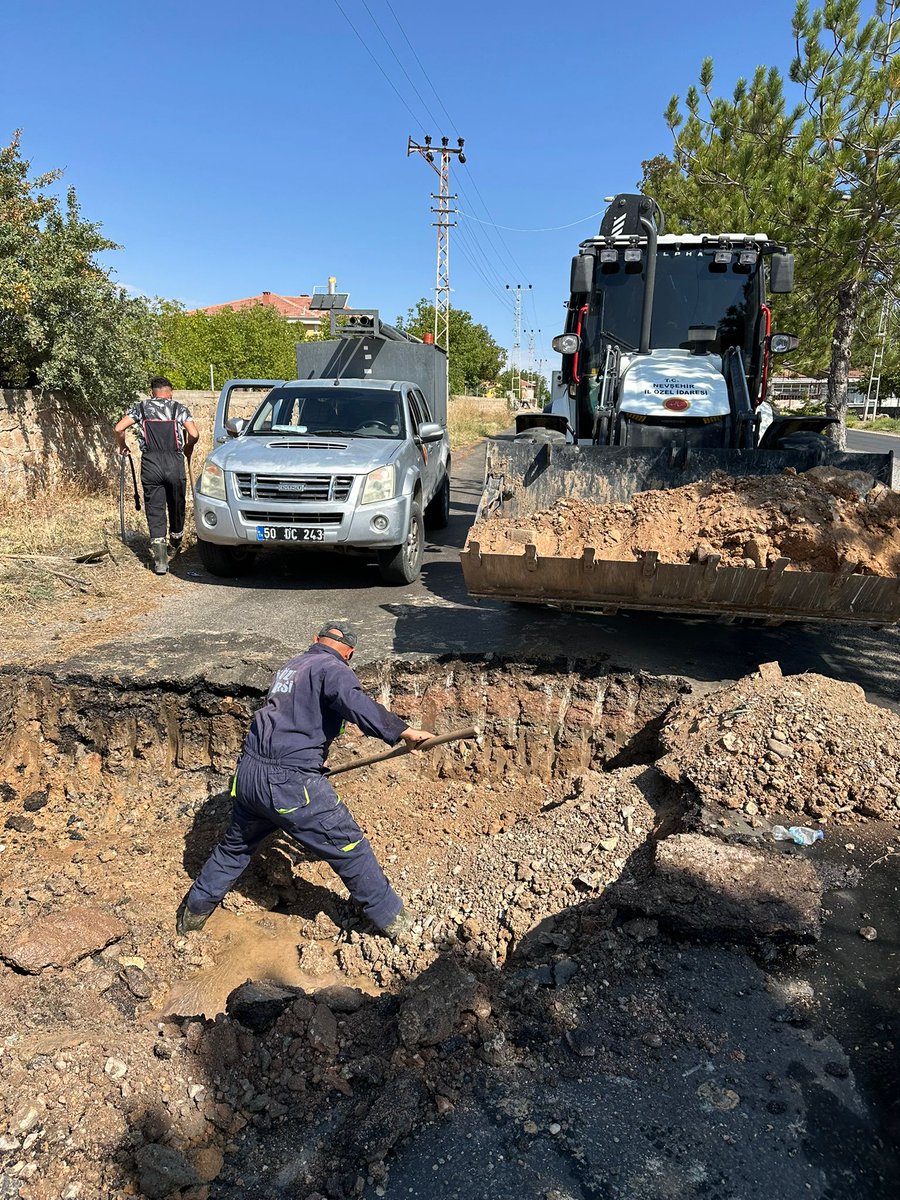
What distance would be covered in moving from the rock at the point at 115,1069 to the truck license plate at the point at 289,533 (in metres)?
5.07

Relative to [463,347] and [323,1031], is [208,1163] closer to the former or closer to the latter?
[323,1031]

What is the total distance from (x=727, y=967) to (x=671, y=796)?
1252 millimetres

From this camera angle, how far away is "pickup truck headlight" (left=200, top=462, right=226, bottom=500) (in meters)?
7.36

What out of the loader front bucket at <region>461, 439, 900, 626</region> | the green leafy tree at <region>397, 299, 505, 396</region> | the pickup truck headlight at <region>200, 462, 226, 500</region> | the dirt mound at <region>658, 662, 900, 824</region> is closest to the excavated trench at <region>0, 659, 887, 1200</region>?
Answer: the dirt mound at <region>658, 662, 900, 824</region>

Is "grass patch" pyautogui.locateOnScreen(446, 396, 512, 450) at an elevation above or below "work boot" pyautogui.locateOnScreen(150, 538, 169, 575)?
above

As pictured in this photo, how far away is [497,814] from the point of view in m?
4.88

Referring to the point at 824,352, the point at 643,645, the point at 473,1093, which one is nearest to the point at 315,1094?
the point at 473,1093

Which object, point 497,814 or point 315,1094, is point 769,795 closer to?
point 497,814

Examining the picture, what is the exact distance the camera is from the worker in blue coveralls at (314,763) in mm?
3486

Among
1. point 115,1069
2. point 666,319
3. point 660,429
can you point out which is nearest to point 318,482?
point 660,429

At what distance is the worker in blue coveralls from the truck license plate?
3604 mm

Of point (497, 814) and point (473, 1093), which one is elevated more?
point (473, 1093)

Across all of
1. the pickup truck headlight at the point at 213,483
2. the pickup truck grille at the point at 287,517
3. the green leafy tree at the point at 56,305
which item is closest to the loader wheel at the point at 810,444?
the pickup truck grille at the point at 287,517

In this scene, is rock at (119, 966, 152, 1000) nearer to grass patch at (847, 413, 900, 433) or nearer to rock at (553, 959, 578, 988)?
rock at (553, 959, 578, 988)
